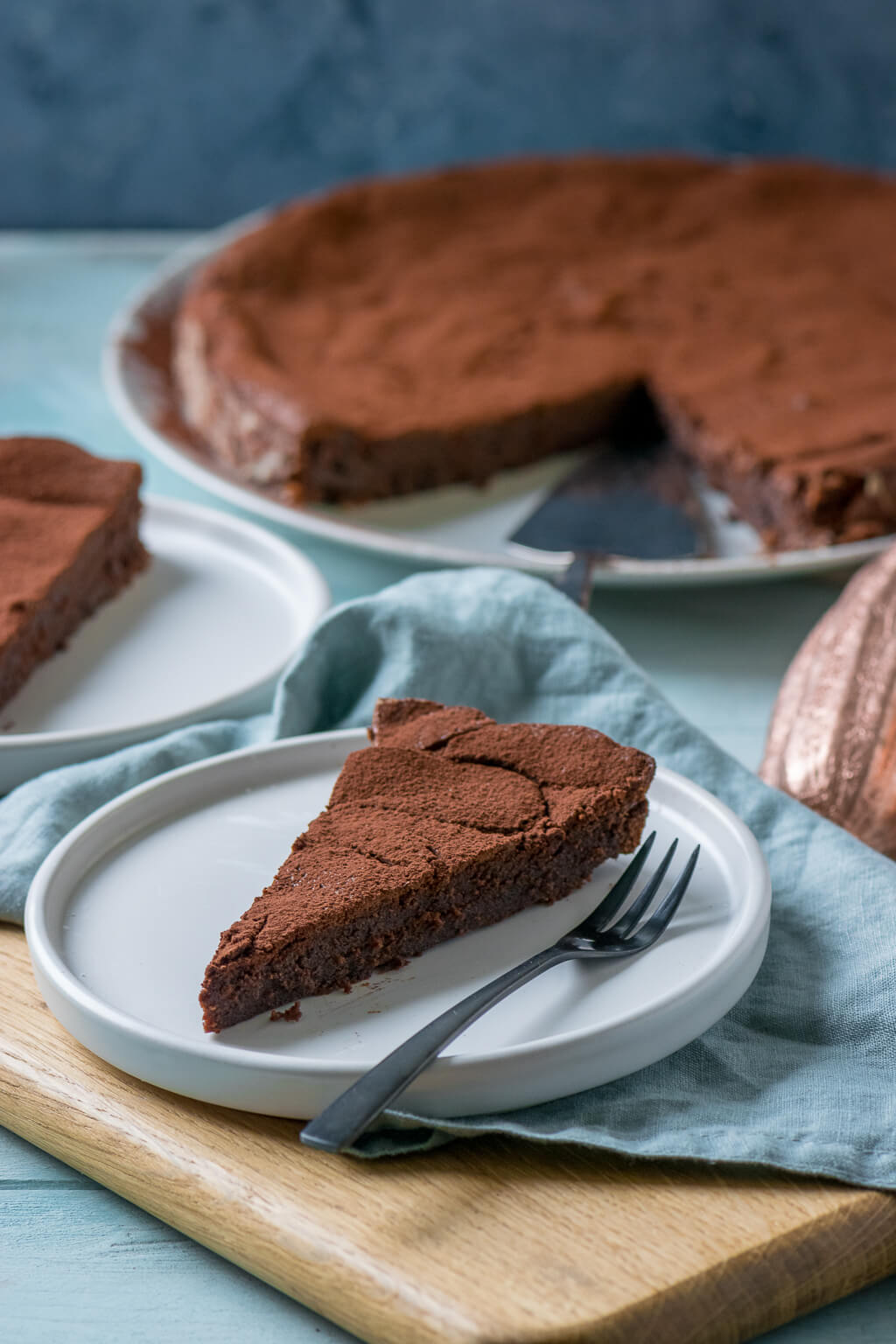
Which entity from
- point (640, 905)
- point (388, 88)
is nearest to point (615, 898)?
point (640, 905)

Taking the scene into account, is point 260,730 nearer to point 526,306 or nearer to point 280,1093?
point 280,1093

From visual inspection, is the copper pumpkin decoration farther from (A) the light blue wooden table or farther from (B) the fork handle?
(B) the fork handle

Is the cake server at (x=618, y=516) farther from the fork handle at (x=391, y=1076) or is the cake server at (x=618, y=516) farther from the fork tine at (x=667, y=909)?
the fork handle at (x=391, y=1076)

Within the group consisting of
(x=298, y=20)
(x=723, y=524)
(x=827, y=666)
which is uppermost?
(x=298, y=20)

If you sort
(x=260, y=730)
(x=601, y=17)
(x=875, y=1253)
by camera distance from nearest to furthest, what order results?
(x=875, y=1253)
(x=260, y=730)
(x=601, y=17)

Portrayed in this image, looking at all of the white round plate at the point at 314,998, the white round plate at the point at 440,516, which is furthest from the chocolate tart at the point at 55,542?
the white round plate at the point at 314,998

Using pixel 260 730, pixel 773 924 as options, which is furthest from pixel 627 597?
pixel 773 924
